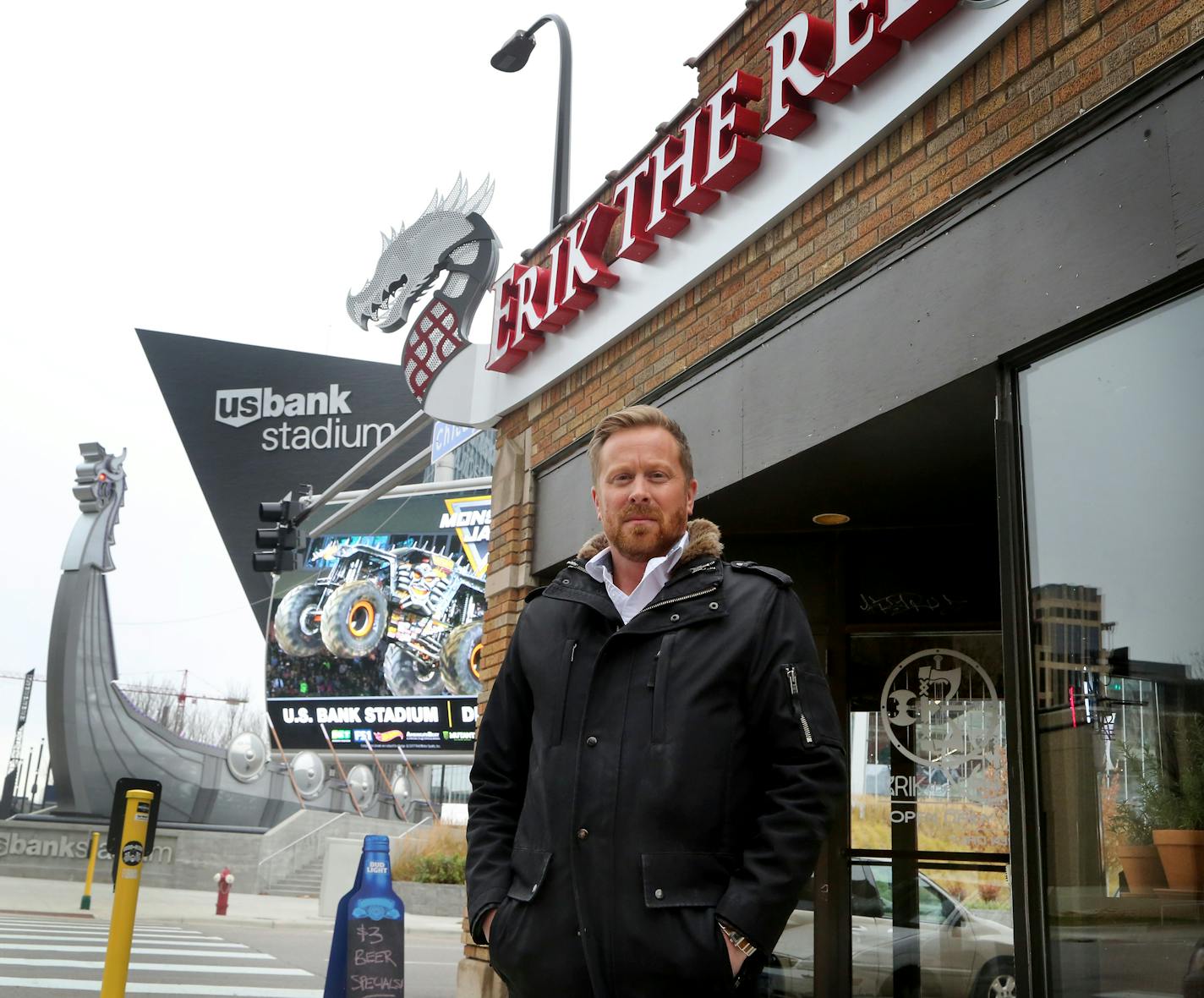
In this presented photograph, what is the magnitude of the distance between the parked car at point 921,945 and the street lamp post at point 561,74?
5.55m

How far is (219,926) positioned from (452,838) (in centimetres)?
933

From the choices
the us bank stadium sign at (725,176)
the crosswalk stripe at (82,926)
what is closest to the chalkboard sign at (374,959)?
the us bank stadium sign at (725,176)

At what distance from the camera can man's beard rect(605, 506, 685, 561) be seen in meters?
2.72

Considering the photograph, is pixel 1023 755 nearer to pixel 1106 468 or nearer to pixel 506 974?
pixel 1106 468

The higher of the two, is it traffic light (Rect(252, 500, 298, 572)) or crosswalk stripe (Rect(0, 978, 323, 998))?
traffic light (Rect(252, 500, 298, 572))

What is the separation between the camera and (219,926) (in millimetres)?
21125

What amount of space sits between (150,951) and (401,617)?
3787 centimetres

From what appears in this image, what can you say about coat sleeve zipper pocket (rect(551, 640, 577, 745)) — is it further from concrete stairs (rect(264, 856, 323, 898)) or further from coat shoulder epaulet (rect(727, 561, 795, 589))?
concrete stairs (rect(264, 856, 323, 898))

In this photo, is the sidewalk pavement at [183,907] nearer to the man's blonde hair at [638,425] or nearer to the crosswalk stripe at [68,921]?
the crosswalk stripe at [68,921]

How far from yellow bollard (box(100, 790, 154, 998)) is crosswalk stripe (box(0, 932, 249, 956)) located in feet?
33.2

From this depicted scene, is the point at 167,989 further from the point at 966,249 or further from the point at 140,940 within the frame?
the point at 966,249

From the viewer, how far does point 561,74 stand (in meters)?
10.7

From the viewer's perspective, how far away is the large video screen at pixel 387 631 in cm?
5178

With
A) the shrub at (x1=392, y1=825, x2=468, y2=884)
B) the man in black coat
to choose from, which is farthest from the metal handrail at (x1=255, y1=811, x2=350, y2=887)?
the man in black coat
